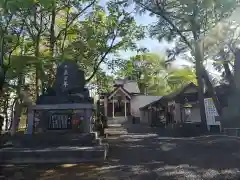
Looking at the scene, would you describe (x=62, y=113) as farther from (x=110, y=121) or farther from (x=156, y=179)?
(x=110, y=121)

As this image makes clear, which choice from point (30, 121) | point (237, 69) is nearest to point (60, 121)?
point (30, 121)

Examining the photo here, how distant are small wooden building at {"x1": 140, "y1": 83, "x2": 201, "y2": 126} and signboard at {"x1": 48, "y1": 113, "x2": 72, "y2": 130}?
19.0 metres

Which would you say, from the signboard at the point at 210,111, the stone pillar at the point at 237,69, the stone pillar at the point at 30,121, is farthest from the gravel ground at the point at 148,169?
the stone pillar at the point at 237,69

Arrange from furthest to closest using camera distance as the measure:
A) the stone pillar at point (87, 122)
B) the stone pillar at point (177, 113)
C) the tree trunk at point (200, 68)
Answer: the stone pillar at point (177, 113), the tree trunk at point (200, 68), the stone pillar at point (87, 122)

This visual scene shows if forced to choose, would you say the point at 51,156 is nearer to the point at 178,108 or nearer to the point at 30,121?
the point at 30,121

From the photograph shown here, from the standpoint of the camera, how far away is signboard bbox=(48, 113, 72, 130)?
11.4 m

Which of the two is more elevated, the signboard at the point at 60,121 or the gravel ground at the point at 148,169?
the signboard at the point at 60,121

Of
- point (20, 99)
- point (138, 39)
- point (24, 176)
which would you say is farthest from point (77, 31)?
point (24, 176)

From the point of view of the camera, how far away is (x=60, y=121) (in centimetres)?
1145

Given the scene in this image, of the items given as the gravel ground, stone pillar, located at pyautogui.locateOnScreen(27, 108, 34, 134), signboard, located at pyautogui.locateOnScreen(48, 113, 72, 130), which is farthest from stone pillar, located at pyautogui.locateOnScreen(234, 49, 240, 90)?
stone pillar, located at pyautogui.locateOnScreen(27, 108, 34, 134)

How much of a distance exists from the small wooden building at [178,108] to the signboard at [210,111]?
27.9 feet

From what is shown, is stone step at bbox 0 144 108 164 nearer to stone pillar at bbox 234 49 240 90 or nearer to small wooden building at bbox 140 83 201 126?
stone pillar at bbox 234 49 240 90

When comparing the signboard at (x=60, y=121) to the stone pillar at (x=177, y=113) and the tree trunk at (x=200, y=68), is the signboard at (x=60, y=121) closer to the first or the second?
the tree trunk at (x=200, y=68)

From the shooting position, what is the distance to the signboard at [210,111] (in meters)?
19.3
